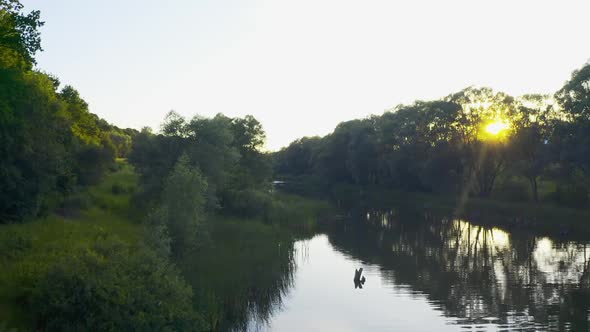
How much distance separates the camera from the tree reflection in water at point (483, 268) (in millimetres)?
30812

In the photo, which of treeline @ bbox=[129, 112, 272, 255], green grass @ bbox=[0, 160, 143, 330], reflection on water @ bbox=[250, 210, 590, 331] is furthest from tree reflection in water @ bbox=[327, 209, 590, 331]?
green grass @ bbox=[0, 160, 143, 330]

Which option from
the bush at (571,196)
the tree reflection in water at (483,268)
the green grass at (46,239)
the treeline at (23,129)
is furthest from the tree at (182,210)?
the bush at (571,196)

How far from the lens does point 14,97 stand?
3084 cm

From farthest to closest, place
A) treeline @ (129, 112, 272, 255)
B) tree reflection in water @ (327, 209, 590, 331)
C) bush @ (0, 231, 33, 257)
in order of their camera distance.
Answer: treeline @ (129, 112, 272, 255), tree reflection in water @ (327, 209, 590, 331), bush @ (0, 231, 33, 257)

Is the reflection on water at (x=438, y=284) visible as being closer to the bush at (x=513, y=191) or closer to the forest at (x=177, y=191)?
the forest at (x=177, y=191)

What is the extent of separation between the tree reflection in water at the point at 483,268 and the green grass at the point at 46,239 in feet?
70.5

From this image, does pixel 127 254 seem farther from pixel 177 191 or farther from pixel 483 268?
pixel 483 268

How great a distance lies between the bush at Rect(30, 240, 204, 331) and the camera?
21.0 meters

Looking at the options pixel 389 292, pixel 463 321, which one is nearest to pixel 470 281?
pixel 389 292

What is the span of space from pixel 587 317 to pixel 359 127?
110 m

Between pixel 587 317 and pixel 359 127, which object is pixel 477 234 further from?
pixel 359 127

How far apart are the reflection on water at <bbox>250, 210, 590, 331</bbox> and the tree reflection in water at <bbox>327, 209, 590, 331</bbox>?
0.07m

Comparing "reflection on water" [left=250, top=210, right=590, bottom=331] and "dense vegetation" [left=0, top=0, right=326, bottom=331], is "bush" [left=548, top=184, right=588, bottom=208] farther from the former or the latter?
"dense vegetation" [left=0, top=0, right=326, bottom=331]

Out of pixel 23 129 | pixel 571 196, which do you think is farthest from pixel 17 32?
pixel 571 196
